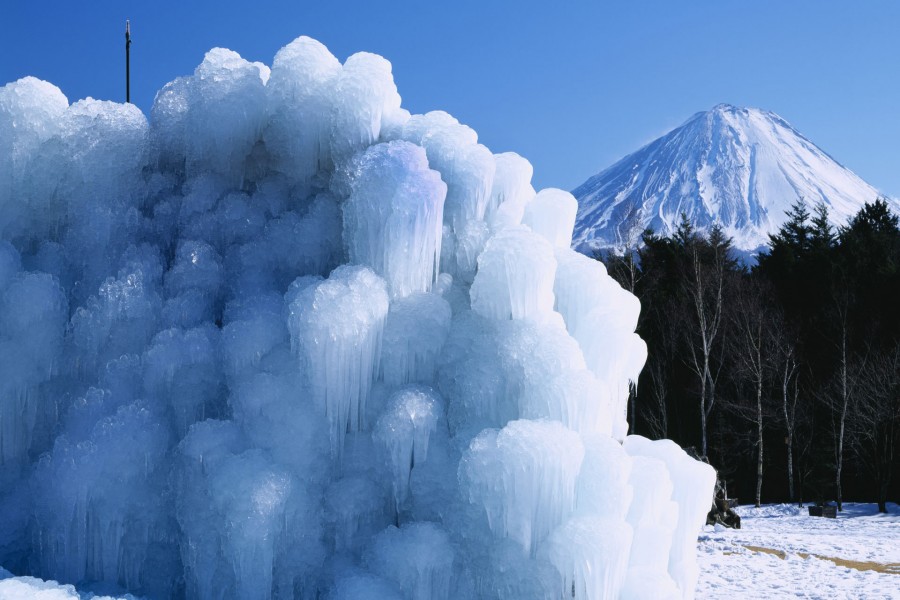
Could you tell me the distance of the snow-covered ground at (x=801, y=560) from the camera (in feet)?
28.2

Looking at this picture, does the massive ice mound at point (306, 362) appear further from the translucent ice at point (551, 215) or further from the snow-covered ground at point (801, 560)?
the snow-covered ground at point (801, 560)

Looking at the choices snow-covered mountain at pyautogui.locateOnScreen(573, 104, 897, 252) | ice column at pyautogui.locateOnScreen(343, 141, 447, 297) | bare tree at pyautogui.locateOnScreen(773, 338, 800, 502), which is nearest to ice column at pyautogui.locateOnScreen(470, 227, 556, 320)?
ice column at pyautogui.locateOnScreen(343, 141, 447, 297)

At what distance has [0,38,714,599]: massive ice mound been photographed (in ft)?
13.6

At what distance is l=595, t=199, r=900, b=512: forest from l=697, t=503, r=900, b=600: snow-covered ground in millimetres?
3330

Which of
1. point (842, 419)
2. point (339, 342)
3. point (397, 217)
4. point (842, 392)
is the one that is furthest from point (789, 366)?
point (339, 342)

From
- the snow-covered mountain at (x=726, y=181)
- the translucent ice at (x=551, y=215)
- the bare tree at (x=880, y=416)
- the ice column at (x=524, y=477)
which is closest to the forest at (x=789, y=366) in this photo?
the bare tree at (x=880, y=416)

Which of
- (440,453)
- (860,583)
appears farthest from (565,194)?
(860,583)

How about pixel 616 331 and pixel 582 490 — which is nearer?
pixel 582 490

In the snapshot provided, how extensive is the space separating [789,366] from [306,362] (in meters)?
18.0

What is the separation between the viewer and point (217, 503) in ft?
13.4

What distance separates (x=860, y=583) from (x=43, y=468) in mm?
8648

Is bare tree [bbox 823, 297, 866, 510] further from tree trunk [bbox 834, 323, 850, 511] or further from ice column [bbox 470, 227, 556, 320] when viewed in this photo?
ice column [bbox 470, 227, 556, 320]

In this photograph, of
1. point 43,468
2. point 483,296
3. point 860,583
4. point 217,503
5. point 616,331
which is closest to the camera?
point 217,503

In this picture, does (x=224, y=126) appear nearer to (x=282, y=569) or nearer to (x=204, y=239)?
(x=204, y=239)
